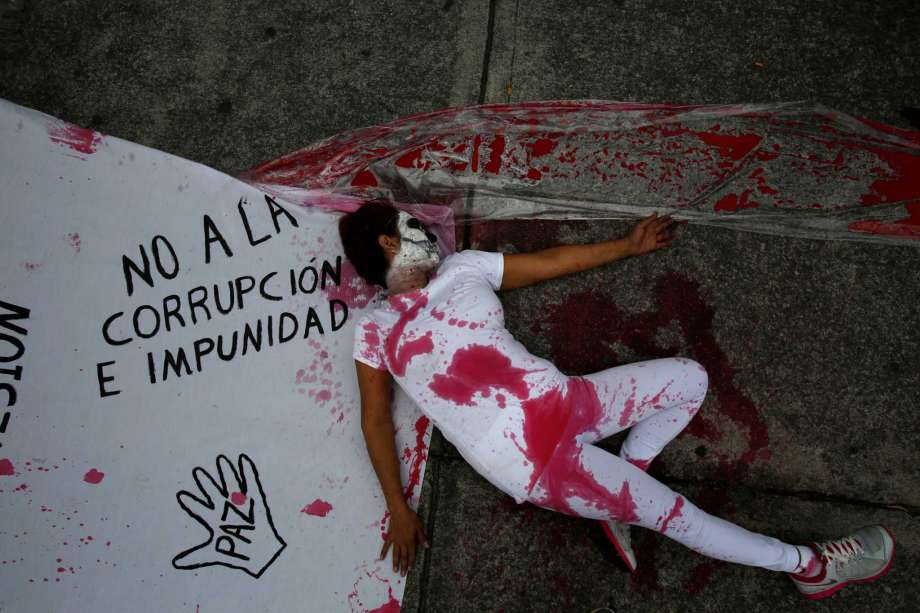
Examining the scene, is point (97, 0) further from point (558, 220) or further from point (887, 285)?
point (887, 285)

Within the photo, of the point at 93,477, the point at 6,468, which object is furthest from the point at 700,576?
the point at 6,468

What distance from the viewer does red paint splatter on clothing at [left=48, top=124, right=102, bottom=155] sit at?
217 centimetres

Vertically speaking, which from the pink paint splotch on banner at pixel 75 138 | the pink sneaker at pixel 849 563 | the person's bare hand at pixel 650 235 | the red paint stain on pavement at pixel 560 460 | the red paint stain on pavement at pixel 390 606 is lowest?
the red paint stain on pavement at pixel 390 606

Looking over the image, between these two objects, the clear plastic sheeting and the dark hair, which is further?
the clear plastic sheeting

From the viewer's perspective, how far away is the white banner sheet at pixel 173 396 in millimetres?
2006

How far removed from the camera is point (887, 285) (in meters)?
2.17

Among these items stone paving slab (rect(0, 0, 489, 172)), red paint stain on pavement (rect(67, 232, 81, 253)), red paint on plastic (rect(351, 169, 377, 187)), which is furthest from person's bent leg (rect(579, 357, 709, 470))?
red paint stain on pavement (rect(67, 232, 81, 253))

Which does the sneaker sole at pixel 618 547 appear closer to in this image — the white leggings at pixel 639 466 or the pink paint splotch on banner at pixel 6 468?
the white leggings at pixel 639 466

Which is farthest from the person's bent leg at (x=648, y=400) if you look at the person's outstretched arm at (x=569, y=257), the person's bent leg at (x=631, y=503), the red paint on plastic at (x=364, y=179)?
the red paint on plastic at (x=364, y=179)

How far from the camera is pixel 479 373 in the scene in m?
1.82

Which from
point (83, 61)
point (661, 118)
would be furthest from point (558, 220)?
point (83, 61)

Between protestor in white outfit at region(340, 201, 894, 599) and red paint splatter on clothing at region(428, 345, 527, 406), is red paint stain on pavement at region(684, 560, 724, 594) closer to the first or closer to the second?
protestor in white outfit at region(340, 201, 894, 599)

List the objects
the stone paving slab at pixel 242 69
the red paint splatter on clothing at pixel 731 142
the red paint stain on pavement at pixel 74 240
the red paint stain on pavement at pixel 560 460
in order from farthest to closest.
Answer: the stone paving slab at pixel 242 69 → the red paint splatter on clothing at pixel 731 142 → the red paint stain on pavement at pixel 74 240 → the red paint stain on pavement at pixel 560 460

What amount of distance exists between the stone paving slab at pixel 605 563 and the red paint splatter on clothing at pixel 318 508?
371 mm
